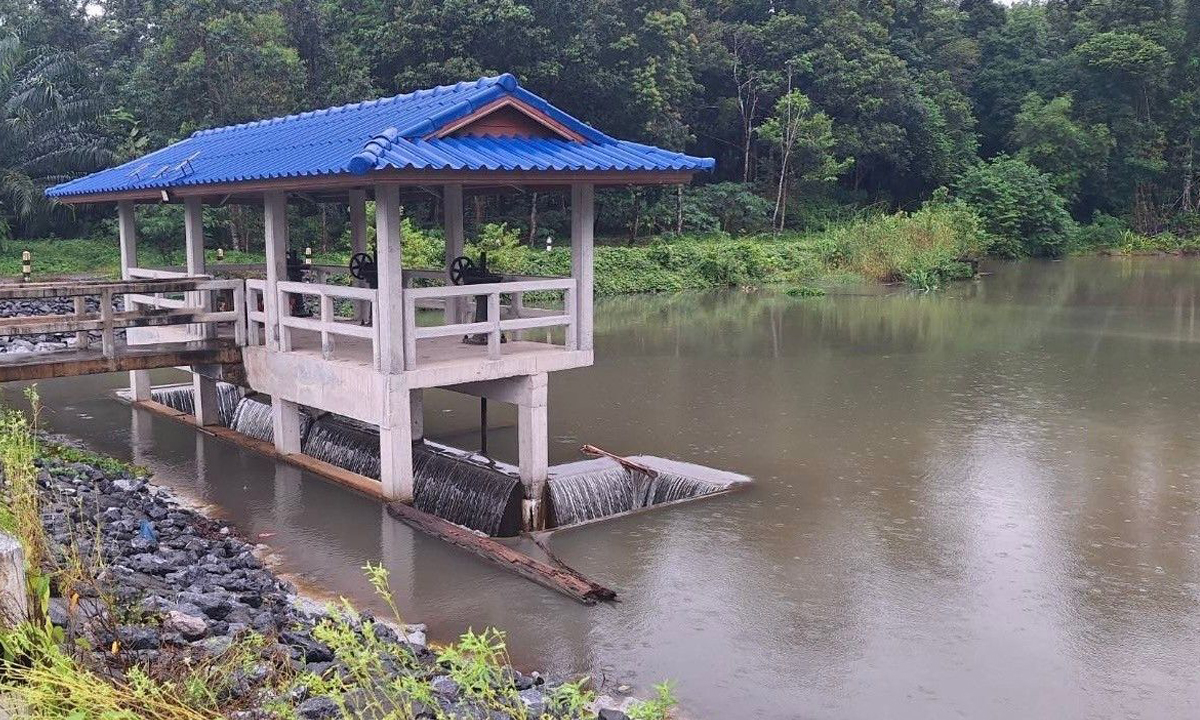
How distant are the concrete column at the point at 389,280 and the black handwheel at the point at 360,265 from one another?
7.84 ft

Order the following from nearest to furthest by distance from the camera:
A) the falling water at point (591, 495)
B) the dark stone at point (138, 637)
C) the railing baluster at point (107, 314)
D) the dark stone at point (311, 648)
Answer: the dark stone at point (138, 637)
the dark stone at point (311, 648)
the falling water at point (591, 495)
the railing baluster at point (107, 314)

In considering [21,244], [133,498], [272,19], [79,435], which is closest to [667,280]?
[272,19]

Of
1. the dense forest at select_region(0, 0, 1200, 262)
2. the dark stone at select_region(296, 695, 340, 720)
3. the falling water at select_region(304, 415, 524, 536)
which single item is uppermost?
the dense forest at select_region(0, 0, 1200, 262)

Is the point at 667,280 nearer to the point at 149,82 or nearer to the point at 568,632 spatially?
the point at 149,82

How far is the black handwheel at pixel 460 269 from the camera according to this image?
10.9 meters

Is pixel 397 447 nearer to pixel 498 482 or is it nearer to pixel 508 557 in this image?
pixel 498 482

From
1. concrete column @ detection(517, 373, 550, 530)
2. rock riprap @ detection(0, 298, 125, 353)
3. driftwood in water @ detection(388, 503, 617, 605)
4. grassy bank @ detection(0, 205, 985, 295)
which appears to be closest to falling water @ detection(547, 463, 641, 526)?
concrete column @ detection(517, 373, 550, 530)

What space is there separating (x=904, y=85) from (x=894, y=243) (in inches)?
462

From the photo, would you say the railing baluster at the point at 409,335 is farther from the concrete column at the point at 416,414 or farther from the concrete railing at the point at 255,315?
the concrete railing at the point at 255,315

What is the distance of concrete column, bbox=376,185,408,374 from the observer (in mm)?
8984

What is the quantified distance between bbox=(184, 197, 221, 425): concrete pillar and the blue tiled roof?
640 mm

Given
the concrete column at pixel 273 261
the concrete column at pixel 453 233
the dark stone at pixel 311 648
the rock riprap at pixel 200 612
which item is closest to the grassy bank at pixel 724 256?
the concrete column at pixel 453 233

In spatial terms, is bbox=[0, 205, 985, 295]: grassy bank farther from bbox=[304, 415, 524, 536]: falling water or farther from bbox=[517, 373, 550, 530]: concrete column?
bbox=[517, 373, 550, 530]: concrete column

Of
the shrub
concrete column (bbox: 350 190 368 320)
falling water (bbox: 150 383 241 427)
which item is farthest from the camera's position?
the shrub
